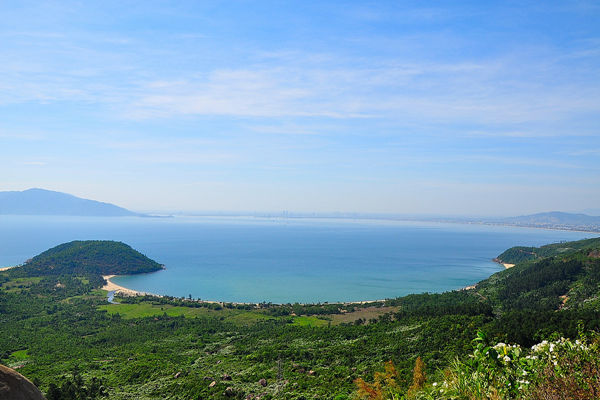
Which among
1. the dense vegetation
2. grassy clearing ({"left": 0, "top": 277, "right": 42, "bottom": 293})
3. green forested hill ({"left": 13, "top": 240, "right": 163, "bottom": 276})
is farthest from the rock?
green forested hill ({"left": 13, "top": 240, "right": 163, "bottom": 276})

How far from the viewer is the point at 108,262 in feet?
300

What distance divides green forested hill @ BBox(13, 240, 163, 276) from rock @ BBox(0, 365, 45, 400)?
9207 centimetres

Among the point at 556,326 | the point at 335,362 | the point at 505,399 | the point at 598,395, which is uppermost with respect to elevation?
the point at 598,395

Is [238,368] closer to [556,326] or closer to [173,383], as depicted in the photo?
[173,383]

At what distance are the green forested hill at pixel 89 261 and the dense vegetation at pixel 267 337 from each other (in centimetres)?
1521

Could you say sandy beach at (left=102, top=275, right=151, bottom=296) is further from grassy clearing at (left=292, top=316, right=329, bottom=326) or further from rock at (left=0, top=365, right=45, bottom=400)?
rock at (left=0, top=365, right=45, bottom=400)

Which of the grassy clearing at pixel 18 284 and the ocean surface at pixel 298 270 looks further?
the ocean surface at pixel 298 270

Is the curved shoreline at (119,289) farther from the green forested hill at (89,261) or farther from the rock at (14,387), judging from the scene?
the rock at (14,387)

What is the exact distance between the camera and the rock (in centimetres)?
498

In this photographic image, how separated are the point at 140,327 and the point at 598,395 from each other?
50.5 m

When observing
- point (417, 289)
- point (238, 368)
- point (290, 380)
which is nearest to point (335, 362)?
point (290, 380)

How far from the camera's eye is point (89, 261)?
291ft

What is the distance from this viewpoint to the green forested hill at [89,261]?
82.5m

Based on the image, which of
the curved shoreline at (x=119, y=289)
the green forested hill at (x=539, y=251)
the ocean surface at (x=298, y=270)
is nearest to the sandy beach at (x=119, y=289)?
the curved shoreline at (x=119, y=289)
